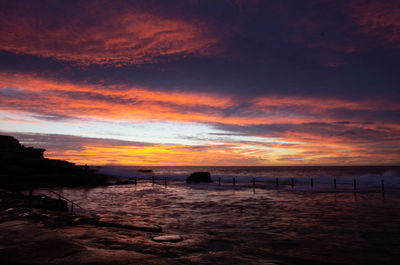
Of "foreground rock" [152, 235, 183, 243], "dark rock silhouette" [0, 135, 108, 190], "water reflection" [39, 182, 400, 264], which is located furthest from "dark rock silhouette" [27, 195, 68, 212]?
"dark rock silhouette" [0, 135, 108, 190]

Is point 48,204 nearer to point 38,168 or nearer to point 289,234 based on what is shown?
point 289,234

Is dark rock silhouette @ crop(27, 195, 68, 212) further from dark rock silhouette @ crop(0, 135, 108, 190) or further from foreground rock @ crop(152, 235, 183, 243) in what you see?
dark rock silhouette @ crop(0, 135, 108, 190)

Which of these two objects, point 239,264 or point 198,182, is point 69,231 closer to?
point 239,264

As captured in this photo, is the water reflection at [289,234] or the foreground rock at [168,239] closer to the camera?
the water reflection at [289,234]

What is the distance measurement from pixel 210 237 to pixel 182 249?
2460 millimetres

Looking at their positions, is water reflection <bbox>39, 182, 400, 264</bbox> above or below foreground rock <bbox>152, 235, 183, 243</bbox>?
below

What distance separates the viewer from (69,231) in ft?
31.8

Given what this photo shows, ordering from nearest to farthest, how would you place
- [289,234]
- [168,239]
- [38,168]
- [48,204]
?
1. [168,239]
2. [289,234]
3. [48,204]
4. [38,168]

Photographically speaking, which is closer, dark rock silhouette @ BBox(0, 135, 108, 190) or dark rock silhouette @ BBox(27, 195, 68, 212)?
dark rock silhouette @ BBox(27, 195, 68, 212)

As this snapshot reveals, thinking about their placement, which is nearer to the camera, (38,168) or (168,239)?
(168,239)

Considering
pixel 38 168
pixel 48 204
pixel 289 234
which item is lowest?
pixel 289 234

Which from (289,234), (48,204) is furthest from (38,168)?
(289,234)

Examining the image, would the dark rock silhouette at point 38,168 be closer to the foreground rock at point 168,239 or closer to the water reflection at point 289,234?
the water reflection at point 289,234

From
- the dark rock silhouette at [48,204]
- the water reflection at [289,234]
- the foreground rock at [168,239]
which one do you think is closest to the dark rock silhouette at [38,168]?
the dark rock silhouette at [48,204]
